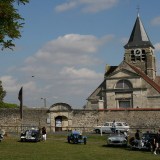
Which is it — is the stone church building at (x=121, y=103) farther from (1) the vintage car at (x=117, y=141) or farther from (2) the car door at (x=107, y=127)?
(1) the vintage car at (x=117, y=141)

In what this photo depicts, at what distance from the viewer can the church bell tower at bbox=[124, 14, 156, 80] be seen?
69.4 metres

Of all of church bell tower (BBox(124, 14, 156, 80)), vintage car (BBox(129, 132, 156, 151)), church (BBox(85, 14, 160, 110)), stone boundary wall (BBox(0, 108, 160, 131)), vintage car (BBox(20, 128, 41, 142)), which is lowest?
vintage car (BBox(129, 132, 156, 151))

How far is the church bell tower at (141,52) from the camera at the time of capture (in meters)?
69.4

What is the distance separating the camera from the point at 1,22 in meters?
19.2

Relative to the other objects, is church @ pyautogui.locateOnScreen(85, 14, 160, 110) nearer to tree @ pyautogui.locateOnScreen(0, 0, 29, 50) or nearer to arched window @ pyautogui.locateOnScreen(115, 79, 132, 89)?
arched window @ pyautogui.locateOnScreen(115, 79, 132, 89)

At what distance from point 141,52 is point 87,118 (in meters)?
29.2

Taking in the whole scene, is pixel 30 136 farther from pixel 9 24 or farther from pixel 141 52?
pixel 141 52

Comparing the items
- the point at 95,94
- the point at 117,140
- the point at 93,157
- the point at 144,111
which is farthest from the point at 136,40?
the point at 93,157

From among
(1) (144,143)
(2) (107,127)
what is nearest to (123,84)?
(2) (107,127)

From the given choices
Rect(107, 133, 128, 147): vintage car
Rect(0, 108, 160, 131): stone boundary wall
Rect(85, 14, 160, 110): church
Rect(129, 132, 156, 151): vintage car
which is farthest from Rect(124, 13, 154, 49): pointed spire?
Rect(129, 132, 156, 151): vintage car

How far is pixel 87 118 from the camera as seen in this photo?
147 ft

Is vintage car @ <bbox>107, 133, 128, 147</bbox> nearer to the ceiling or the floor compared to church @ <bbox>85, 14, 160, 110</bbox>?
nearer to the floor

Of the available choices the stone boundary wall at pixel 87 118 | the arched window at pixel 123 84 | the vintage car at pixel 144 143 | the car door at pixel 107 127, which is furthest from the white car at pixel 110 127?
the arched window at pixel 123 84

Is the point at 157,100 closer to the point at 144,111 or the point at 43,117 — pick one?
the point at 144,111
